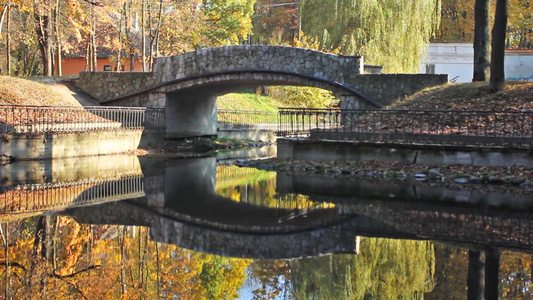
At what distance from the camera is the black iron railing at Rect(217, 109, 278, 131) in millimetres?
36472

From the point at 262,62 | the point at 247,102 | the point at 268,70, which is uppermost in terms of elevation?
the point at 262,62

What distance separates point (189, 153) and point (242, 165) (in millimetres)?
6816

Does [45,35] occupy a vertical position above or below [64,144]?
above

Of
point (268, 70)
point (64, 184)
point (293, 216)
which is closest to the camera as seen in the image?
point (293, 216)

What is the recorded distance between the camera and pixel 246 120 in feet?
128

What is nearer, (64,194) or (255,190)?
(64,194)

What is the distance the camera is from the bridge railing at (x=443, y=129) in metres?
17.4

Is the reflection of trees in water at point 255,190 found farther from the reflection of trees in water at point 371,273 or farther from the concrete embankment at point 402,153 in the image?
the reflection of trees in water at point 371,273

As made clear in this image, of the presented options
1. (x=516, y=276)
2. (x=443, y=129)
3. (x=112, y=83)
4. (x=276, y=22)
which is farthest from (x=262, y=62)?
(x=276, y=22)

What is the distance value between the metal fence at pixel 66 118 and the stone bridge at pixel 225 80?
1.61 meters

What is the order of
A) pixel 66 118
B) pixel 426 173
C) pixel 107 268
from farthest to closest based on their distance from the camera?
pixel 66 118, pixel 426 173, pixel 107 268

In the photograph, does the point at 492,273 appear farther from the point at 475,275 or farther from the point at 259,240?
the point at 259,240

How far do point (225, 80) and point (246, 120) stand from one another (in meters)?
11.9

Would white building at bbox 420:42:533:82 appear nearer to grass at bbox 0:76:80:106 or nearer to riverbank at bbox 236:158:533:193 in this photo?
grass at bbox 0:76:80:106
